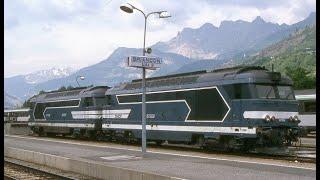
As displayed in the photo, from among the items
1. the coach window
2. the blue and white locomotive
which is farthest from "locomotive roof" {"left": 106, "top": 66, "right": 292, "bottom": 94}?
the coach window

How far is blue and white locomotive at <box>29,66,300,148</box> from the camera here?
773 inches

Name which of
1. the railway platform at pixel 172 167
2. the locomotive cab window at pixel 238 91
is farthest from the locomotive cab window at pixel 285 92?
the railway platform at pixel 172 167

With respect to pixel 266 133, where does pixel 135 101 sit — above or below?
above

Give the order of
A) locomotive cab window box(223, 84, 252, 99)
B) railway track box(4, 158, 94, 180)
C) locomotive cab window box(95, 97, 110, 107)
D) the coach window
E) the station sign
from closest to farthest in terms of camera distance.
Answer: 1. railway track box(4, 158, 94, 180)
2. the station sign
3. locomotive cab window box(223, 84, 252, 99)
4. locomotive cab window box(95, 97, 110, 107)
5. the coach window

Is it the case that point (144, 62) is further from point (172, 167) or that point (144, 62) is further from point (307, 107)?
point (307, 107)

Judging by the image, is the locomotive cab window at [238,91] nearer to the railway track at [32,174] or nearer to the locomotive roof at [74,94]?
the railway track at [32,174]

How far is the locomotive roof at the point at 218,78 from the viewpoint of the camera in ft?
66.4

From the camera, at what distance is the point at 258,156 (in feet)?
64.5

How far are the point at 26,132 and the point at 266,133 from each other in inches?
1284

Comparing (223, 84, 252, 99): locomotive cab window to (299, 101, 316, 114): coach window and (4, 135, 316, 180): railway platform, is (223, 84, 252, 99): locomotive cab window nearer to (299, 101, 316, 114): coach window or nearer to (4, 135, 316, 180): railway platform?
(4, 135, 316, 180): railway platform

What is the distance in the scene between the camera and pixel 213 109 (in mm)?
21125

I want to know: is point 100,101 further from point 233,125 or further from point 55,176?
point 55,176

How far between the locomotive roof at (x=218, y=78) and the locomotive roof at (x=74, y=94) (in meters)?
7.15
